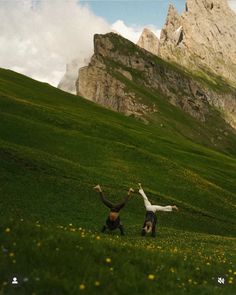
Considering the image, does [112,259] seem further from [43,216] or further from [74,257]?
[43,216]

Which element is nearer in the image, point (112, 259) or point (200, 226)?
point (112, 259)

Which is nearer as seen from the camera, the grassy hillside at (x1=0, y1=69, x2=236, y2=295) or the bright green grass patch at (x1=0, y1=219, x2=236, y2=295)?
the bright green grass patch at (x1=0, y1=219, x2=236, y2=295)

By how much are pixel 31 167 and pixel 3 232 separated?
104ft

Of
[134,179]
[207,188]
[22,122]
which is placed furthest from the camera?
[22,122]

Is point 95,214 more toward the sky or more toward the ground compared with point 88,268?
more toward the ground

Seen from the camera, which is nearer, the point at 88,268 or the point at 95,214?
the point at 88,268

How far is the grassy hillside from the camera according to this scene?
1327 centimetres

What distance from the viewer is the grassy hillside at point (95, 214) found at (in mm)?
13273

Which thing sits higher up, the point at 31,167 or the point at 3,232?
the point at 3,232

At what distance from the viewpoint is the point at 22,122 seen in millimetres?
68750

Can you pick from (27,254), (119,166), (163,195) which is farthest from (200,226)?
(27,254)

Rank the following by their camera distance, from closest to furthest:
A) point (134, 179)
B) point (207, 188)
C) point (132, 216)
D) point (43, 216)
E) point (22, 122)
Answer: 1. point (43, 216)
2. point (132, 216)
3. point (134, 179)
4. point (207, 188)
5. point (22, 122)

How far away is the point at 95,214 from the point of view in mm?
39375

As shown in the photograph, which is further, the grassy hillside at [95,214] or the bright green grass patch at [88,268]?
the grassy hillside at [95,214]
